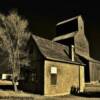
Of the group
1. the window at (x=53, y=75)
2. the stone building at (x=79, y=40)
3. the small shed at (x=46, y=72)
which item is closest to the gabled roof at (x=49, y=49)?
the small shed at (x=46, y=72)

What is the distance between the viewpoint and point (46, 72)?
25.2m

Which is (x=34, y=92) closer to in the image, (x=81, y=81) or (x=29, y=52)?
(x=29, y=52)

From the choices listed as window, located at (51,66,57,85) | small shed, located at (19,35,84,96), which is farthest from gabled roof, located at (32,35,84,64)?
window, located at (51,66,57,85)

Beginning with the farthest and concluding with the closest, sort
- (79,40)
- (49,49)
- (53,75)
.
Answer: (79,40) < (49,49) < (53,75)

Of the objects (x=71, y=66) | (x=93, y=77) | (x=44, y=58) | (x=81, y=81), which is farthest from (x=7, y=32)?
(x=93, y=77)

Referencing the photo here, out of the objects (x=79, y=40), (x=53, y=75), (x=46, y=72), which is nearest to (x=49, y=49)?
(x=53, y=75)

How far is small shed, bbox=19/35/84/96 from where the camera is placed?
25.2 m

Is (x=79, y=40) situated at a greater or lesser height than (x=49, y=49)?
greater

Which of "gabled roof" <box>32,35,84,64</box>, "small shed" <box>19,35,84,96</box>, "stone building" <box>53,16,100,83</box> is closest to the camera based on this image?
"small shed" <box>19,35,84,96</box>

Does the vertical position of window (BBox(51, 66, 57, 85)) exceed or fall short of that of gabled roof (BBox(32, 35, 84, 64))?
it falls short

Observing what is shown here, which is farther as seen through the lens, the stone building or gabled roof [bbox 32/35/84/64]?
the stone building

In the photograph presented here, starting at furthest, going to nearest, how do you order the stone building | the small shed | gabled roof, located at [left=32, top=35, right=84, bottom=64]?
1. the stone building
2. gabled roof, located at [left=32, top=35, right=84, bottom=64]
3. the small shed

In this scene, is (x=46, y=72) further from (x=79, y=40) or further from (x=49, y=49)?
(x=79, y=40)

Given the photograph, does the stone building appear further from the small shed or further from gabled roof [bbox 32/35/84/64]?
the small shed
